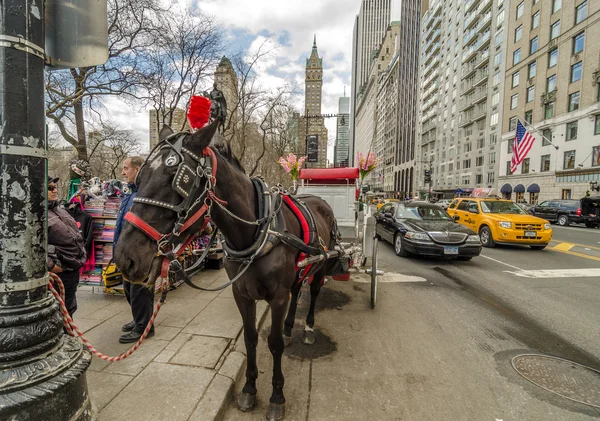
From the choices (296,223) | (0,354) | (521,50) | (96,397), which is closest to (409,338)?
(296,223)

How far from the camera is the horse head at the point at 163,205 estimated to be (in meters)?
1.56

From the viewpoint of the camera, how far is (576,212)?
20.9m

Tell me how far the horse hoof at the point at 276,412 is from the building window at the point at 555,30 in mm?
48035

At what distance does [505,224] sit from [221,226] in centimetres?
1129

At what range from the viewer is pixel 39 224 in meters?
1.51

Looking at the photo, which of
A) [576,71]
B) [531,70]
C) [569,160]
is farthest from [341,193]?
[531,70]

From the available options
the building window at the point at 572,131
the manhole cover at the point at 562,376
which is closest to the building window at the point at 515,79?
the building window at the point at 572,131

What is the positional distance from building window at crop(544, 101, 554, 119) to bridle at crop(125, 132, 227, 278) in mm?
45186

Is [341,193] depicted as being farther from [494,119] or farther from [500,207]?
[494,119]

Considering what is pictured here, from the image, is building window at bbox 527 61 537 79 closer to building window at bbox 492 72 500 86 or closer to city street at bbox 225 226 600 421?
building window at bbox 492 72 500 86

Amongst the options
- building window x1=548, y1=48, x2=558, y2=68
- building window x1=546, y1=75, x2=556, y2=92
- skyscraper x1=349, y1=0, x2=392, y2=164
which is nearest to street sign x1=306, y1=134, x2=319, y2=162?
building window x1=546, y1=75, x2=556, y2=92

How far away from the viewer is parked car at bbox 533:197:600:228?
20.3 m

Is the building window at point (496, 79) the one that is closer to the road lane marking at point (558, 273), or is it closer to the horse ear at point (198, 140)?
the road lane marking at point (558, 273)

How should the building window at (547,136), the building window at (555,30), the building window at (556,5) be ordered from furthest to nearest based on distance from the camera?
1. the building window at (547,136)
2. the building window at (555,30)
3. the building window at (556,5)
